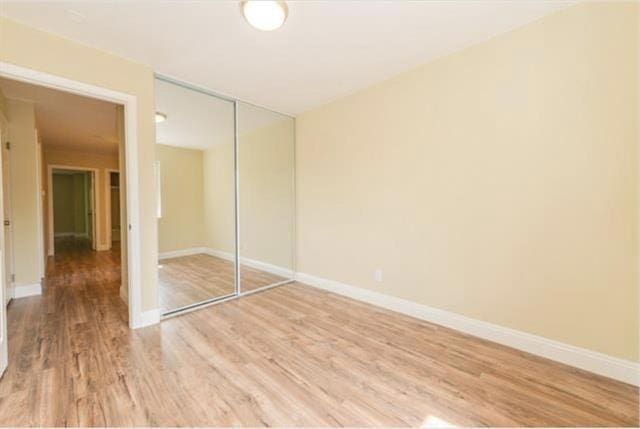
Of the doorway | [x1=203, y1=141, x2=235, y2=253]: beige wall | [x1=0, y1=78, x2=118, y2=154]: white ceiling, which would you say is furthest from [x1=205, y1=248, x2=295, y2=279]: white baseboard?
the doorway

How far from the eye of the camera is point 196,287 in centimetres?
376

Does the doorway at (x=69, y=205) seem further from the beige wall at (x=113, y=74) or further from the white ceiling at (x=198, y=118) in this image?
the beige wall at (x=113, y=74)

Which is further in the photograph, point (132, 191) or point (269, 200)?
point (269, 200)

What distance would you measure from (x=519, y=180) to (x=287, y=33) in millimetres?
2202

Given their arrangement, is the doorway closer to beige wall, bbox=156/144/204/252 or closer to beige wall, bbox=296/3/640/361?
beige wall, bbox=156/144/204/252

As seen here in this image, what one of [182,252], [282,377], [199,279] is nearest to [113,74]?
[182,252]

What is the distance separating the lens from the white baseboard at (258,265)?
4.36 m

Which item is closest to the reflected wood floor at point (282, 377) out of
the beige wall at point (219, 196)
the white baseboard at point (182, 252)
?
the white baseboard at point (182, 252)

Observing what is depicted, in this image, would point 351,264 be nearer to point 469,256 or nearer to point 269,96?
point 469,256

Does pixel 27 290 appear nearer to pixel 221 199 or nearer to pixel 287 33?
pixel 221 199

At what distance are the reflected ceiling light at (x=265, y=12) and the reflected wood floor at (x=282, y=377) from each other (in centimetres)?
246

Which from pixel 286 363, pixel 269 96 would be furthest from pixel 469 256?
pixel 269 96

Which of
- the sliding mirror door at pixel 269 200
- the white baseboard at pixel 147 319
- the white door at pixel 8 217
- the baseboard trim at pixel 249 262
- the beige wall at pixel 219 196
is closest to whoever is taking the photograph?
the white baseboard at pixel 147 319

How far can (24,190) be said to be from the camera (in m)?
3.68
